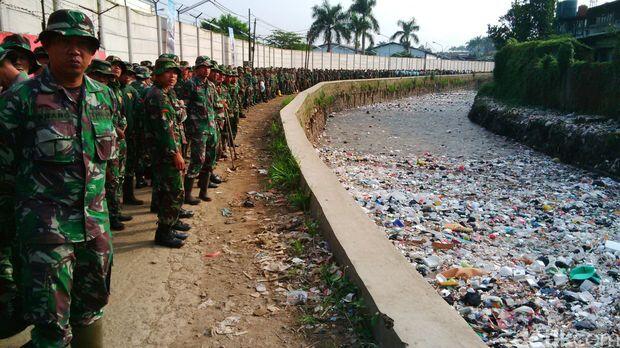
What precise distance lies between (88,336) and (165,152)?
1.91m

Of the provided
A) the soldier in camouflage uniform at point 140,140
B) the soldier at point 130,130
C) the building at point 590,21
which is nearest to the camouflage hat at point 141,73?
the soldier in camouflage uniform at point 140,140

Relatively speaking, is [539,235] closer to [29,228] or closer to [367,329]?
[367,329]

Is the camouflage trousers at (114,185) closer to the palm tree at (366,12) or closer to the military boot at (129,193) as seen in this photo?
the military boot at (129,193)

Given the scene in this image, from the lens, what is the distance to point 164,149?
3885 mm

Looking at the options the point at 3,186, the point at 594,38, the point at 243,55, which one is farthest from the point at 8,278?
the point at 594,38

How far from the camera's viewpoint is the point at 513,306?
352cm

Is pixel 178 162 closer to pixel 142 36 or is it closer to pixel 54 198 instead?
pixel 54 198

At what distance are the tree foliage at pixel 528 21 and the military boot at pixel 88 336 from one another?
106 feet

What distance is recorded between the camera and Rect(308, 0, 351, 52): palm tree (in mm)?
45406

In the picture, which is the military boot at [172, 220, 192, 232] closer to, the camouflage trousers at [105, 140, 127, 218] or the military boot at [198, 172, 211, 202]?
the camouflage trousers at [105, 140, 127, 218]

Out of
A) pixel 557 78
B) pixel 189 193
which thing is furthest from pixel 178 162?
pixel 557 78

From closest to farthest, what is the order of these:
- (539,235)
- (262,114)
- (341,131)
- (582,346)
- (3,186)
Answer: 1. (3,186)
2. (582,346)
3. (539,235)
4. (262,114)
5. (341,131)

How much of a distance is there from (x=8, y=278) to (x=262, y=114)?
41.5 ft

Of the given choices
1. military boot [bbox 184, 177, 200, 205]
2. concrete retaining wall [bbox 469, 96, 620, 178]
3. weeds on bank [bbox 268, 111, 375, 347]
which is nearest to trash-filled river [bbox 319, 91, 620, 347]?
concrete retaining wall [bbox 469, 96, 620, 178]
